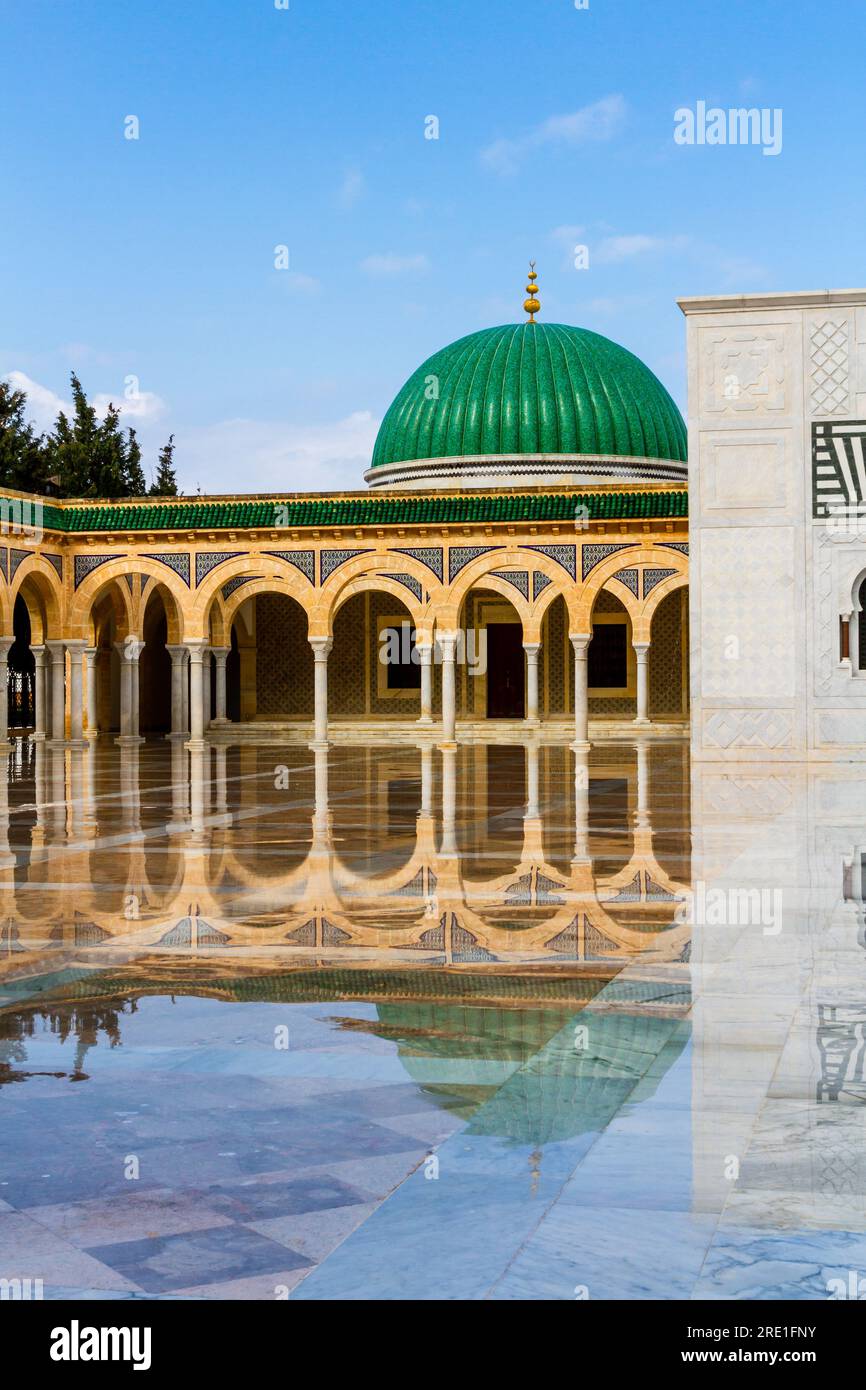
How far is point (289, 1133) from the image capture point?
10.2 ft

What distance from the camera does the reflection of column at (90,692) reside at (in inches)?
943

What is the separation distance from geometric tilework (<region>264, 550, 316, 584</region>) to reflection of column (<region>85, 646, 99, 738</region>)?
346 cm

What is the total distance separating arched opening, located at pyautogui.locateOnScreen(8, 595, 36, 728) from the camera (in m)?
30.4

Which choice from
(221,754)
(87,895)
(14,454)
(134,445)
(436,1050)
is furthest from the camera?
(134,445)

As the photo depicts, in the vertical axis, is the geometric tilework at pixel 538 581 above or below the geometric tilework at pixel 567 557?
below

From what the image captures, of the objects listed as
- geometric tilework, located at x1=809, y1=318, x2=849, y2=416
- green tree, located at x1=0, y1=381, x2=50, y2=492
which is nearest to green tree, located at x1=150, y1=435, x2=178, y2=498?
green tree, located at x1=0, y1=381, x2=50, y2=492

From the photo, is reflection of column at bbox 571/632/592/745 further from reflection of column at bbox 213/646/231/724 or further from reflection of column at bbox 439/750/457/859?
reflection of column at bbox 213/646/231/724

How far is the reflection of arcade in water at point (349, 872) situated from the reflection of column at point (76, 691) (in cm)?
841

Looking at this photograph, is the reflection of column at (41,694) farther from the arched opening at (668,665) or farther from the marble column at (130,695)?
the arched opening at (668,665)

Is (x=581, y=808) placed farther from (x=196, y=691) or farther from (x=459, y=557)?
(x=196, y=691)

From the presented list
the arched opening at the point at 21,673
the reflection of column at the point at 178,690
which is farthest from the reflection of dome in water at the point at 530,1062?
the arched opening at the point at 21,673

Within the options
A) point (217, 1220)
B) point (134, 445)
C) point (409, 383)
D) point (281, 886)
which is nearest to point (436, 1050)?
point (217, 1220)
